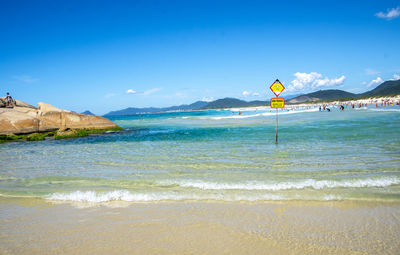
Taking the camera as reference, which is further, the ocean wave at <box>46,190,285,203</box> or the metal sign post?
the metal sign post

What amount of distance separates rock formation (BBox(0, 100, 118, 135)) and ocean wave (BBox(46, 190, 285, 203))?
2176cm

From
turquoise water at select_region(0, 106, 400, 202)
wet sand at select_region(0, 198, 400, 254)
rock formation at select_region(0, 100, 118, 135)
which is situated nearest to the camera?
wet sand at select_region(0, 198, 400, 254)

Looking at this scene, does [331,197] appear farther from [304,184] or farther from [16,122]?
[16,122]

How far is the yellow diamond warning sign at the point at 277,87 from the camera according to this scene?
52.4 feet

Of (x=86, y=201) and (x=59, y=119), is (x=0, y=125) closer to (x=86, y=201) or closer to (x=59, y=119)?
(x=59, y=119)

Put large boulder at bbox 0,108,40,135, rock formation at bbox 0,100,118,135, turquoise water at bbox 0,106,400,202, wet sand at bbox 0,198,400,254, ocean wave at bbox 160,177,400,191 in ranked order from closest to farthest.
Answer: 1. wet sand at bbox 0,198,400,254
2. turquoise water at bbox 0,106,400,202
3. ocean wave at bbox 160,177,400,191
4. large boulder at bbox 0,108,40,135
5. rock formation at bbox 0,100,118,135

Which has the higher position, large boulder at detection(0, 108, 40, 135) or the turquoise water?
large boulder at detection(0, 108, 40, 135)

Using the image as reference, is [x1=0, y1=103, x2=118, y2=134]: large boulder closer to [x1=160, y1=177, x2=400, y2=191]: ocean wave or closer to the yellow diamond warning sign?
the yellow diamond warning sign

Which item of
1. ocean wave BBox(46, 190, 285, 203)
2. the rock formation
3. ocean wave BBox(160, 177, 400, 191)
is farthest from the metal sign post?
the rock formation

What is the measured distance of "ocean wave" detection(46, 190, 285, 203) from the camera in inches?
213

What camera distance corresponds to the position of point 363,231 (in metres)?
3.77

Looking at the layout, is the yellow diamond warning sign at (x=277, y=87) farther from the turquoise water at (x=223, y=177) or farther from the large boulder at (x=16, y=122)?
the large boulder at (x=16, y=122)

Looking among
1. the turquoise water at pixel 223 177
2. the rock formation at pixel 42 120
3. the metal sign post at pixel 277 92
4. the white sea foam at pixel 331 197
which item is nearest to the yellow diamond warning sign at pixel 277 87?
the metal sign post at pixel 277 92

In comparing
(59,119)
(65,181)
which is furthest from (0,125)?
(65,181)
